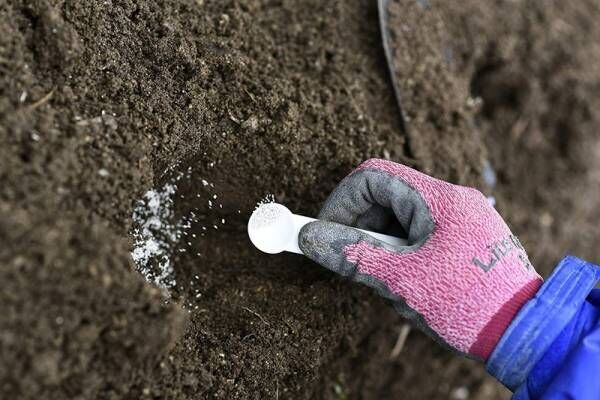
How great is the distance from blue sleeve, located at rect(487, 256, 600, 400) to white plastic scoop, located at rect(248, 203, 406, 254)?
0.31 metres

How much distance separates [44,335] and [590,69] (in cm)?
201

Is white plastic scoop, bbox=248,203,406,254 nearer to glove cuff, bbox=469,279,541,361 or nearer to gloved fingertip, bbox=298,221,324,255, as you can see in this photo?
gloved fingertip, bbox=298,221,324,255

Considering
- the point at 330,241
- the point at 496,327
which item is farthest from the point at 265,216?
the point at 496,327

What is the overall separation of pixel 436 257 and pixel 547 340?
261 mm

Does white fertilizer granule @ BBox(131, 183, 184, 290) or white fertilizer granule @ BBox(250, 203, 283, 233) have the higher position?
white fertilizer granule @ BBox(250, 203, 283, 233)

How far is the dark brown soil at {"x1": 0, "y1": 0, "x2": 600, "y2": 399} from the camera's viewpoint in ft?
3.27

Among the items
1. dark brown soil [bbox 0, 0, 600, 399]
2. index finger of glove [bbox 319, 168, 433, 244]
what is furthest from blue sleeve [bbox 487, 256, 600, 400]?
dark brown soil [bbox 0, 0, 600, 399]

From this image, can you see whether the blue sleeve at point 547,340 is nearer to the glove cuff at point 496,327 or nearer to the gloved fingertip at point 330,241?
the glove cuff at point 496,327

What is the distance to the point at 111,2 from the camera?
4.13 ft

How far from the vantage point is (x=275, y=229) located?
1257mm

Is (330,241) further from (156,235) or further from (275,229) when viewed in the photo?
(156,235)

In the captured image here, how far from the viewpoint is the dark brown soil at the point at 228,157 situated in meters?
1.00

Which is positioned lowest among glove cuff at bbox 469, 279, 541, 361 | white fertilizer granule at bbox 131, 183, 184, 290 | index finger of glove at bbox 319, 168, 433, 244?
white fertilizer granule at bbox 131, 183, 184, 290

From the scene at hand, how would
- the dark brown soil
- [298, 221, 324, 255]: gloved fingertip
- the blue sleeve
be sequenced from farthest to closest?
[298, 221, 324, 255]: gloved fingertip < the blue sleeve < the dark brown soil
